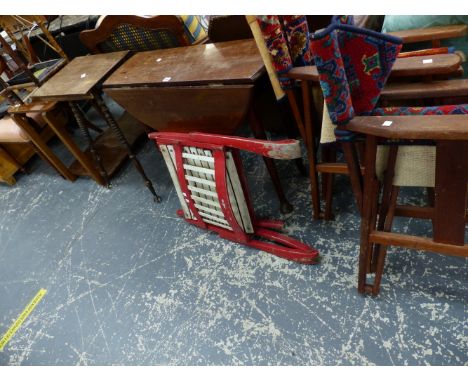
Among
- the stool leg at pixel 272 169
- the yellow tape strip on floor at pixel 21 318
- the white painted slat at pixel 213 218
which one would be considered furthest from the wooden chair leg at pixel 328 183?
the yellow tape strip on floor at pixel 21 318

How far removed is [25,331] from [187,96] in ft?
4.82

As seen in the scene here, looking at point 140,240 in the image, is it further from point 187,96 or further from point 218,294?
point 187,96

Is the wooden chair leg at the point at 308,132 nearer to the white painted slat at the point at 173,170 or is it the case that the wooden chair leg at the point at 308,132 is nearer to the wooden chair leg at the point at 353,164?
the wooden chair leg at the point at 353,164

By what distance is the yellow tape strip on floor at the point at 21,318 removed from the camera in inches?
66.2

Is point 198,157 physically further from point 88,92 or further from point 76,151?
point 76,151

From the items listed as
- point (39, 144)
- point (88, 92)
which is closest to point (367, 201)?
point (88, 92)

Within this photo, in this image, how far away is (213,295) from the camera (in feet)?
5.07

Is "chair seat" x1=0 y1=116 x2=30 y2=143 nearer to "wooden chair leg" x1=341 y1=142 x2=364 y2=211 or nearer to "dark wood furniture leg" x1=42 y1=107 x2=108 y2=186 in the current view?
"dark wood furniture leg" x1=42 y1=107 x2=108 y2=186

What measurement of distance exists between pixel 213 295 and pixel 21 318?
1091 millimetres

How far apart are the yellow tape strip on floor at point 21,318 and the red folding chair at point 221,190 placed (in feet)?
3.18

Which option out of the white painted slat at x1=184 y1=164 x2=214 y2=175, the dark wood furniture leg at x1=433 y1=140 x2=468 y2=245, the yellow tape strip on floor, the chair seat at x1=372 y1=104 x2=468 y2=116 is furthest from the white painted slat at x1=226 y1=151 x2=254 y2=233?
the yellow tape strip on floor

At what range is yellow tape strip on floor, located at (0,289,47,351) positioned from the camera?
168 cm

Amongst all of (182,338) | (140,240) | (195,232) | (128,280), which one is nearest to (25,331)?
(128,280)

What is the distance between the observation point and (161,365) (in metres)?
1.38
